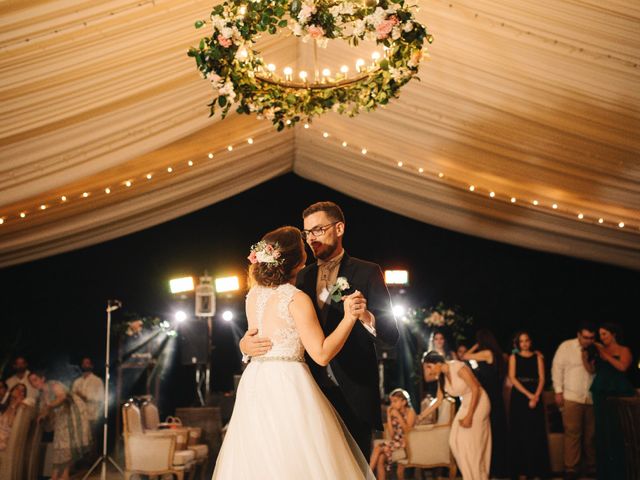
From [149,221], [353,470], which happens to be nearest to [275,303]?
[353,470]

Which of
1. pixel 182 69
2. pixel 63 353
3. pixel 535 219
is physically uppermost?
pixel 182 69

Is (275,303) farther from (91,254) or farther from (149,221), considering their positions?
(91,254)

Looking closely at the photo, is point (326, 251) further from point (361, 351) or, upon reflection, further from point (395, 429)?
point (395, 429)

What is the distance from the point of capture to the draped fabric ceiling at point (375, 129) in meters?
4.25

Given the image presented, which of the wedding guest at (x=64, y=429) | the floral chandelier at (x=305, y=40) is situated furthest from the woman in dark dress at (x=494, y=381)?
the wedding guest at (x=64, y=429)

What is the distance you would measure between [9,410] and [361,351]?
513 centimetres

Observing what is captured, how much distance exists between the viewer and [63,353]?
1057 centimetres

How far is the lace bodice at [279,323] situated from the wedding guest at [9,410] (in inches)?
187

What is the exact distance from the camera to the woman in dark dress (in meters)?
8.01

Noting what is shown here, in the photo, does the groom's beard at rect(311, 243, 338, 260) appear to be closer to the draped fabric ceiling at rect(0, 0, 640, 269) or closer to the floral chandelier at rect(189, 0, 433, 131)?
the floral chandelier at rect(189, 0, 433, 131)

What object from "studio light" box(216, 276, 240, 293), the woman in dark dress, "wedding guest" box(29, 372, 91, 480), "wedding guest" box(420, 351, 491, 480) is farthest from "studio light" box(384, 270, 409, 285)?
"wedding guest" box(29, 372, 91, 480)

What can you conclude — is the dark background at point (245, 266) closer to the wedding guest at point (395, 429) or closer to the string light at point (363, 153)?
the string light at point (363, 153)

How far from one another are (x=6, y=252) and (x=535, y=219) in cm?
491

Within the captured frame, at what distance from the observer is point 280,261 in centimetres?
351
